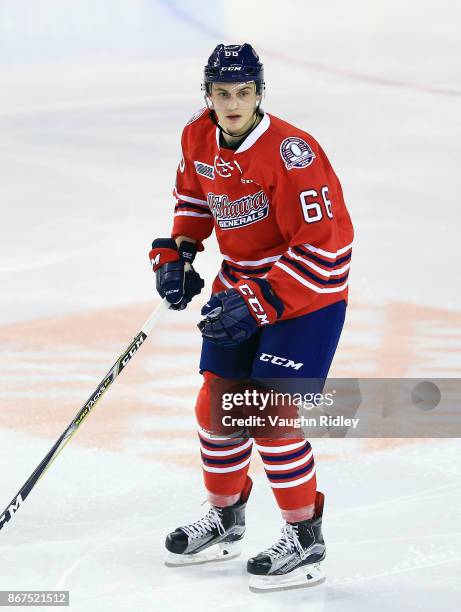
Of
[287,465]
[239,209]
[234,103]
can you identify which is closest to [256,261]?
[239,209]

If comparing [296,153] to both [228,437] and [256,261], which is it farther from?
[228,437]

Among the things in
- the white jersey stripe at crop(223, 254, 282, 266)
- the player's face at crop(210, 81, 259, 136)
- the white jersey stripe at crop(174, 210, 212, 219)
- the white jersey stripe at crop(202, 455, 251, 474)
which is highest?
the player's face at crop(210, 81, 259, 136)

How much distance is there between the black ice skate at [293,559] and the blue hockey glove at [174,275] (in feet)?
1.95

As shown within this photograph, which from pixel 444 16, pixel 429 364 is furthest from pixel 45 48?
pixel 429 364

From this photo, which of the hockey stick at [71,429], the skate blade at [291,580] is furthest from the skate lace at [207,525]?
the hockey stick at [71,429]

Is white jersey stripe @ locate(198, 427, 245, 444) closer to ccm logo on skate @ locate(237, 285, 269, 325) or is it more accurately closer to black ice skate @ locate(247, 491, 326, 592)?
black ice skate @ locate(247, 491, 326, 592)

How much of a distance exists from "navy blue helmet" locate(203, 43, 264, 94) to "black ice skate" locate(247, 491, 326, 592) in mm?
1016

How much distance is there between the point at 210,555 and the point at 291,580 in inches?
10.2

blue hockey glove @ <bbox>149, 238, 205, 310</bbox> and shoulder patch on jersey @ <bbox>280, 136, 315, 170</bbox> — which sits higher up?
shoulder patch on jersey @ <bbox>280, 136, 315, 170</bbox>

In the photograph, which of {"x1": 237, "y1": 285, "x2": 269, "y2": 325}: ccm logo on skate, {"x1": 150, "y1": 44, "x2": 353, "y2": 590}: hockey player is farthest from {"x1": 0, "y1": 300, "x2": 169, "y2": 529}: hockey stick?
{"x1": 237, "y1": 285, "x2": 269, "y2": 325}: ccm logo on skate

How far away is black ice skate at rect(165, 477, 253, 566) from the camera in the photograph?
2.98m

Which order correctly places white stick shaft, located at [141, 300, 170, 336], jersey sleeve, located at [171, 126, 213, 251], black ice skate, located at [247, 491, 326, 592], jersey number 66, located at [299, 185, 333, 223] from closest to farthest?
Result: jersey number 66, located at [299, 185, 333, 223]
black ice skate, located at [247, 491, 326, 592]
white stick shaft, located at [141, 300, 170, 336]
jersey sleeve, located at [171, 126, 213, 251]

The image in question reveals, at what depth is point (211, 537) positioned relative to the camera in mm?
3053

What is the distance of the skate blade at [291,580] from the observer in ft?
9.24
